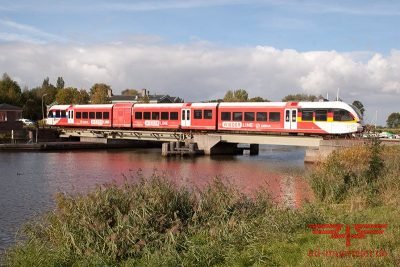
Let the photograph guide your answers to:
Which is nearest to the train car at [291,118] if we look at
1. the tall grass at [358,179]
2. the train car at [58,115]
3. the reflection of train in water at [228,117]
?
the reflection of train in water at [228,117]

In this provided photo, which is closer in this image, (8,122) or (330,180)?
(330,180)

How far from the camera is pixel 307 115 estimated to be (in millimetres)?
38062

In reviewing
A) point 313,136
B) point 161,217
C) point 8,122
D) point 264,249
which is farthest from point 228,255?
point 8,122

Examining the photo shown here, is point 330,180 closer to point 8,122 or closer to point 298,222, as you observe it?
point 298,222

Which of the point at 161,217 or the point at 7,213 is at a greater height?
the point at 161,217

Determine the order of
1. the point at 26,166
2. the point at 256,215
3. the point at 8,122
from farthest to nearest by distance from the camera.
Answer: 1. the point at 8,122
2. the point at 26,166
3. the point at 256,215

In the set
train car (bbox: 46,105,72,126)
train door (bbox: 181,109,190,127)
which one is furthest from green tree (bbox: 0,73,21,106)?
train door (bbox: 181,109,190,127)

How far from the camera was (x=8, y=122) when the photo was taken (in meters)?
61.4

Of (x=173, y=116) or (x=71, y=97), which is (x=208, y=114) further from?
(x=71, y=97)

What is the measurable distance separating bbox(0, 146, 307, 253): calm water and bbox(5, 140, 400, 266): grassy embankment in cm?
229

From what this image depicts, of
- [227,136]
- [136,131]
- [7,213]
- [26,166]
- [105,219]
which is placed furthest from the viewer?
[136,131]

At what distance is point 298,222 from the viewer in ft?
31.9

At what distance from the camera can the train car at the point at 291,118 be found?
36438 millimetres

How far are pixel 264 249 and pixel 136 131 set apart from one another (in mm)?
42967
